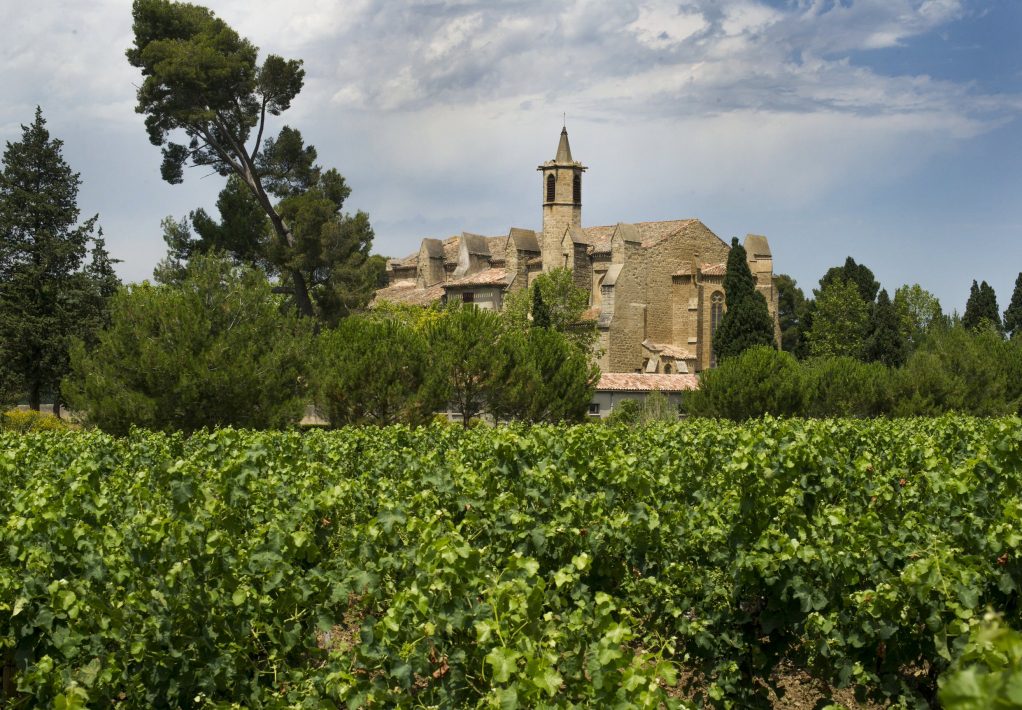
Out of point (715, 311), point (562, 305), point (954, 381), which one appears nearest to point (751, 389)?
point (954, 381)


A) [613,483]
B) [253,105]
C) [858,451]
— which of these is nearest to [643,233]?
[253,105]

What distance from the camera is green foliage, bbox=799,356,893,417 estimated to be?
3944 cm

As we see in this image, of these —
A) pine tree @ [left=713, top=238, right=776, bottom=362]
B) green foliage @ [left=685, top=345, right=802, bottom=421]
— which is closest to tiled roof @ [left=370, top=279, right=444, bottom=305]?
pine tree @ [left=713, top=238, right=776, bottom=362]

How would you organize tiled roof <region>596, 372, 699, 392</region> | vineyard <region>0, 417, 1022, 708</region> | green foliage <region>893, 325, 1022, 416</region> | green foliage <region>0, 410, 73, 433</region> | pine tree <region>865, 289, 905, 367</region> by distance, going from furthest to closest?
pine tree <region>865, 289, 905, 367</region> < tiled roof <region>596, 372, 699, 392</region> < green foliage <region>893, 325, 1022, 416</region> < green foliage <region>0, 410, 73, 433</region> < vineyard <region>0, 417, 1022, 708</region>

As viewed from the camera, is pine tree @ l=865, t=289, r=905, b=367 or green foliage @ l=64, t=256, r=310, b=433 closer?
green foliage @ l=64, t=256, r=310, b=433

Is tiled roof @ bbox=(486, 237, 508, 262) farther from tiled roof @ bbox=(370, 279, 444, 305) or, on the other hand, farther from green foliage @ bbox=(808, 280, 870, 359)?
green foliage @ bbox=(808, 280, 870, 359)

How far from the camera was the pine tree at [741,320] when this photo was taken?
50156 mm

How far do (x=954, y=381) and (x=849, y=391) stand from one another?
361 centimetres

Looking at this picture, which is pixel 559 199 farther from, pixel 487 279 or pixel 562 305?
pixel 562 305

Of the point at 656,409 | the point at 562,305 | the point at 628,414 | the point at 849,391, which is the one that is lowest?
the point at 628,414

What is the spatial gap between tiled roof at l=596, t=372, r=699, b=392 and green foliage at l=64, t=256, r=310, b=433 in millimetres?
22707

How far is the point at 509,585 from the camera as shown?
5316 millimetres

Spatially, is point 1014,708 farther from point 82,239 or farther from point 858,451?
point 82,239

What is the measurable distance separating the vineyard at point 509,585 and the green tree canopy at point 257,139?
30.5 m
